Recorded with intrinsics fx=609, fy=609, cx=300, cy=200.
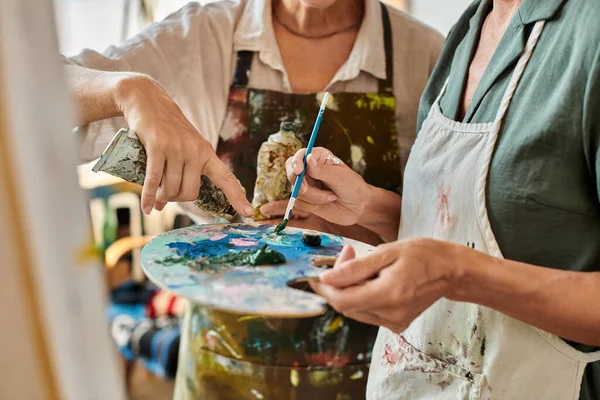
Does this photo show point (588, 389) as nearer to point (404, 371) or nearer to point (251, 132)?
point (404, 371)

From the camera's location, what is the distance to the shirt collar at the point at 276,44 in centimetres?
150

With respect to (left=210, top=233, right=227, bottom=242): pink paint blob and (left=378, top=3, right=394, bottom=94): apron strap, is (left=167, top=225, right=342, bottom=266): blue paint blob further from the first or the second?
(left=378, top=3, right=394, bottom=94): apron strap

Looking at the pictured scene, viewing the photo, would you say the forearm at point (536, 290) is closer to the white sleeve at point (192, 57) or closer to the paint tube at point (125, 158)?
the paint tube at point (125, 158)

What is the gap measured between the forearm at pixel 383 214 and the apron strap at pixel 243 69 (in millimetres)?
426

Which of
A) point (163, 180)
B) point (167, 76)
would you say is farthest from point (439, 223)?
point (167, 76)

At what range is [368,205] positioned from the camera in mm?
1376

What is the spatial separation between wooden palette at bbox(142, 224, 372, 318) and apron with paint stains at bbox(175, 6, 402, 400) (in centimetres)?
39

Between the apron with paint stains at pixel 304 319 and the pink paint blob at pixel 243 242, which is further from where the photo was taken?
the apron with paint stains at pixel 304 319

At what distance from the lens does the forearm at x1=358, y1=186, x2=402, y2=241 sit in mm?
1388

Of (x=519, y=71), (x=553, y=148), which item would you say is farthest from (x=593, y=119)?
(x=519, y=71)

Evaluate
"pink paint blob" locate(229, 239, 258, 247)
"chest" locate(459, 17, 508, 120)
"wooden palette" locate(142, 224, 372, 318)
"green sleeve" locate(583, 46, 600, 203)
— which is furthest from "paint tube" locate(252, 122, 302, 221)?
"green sleeve" locate(583, 46, 600, 203)

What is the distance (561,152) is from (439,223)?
0.30 m

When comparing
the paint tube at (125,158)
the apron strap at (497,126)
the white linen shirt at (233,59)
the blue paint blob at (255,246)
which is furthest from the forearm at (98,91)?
the apron strap at (497,126)

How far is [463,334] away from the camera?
1100mm
